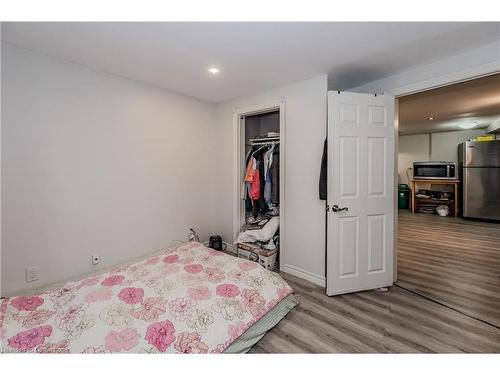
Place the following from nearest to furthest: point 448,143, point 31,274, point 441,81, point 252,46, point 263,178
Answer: point 252,46 → point 31,274 → point 441,81 → point 263,178 → point 448,143

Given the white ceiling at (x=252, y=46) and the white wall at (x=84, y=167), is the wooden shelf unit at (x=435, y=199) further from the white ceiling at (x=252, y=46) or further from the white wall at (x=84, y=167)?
the white wall at (x=84, y=167)

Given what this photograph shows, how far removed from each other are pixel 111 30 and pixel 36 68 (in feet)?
3.02


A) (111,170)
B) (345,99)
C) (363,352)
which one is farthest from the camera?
(111,170)

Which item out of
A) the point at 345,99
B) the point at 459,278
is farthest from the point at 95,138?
the point at 459,278

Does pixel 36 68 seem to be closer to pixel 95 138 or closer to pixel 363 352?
pixel 95 138

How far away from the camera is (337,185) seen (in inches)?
90.4

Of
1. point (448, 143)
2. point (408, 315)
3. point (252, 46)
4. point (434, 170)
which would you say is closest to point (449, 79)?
point (252, 46)

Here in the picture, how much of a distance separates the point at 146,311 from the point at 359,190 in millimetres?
2165

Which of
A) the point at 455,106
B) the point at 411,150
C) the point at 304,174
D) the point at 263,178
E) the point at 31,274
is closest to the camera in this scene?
the point at 31,274

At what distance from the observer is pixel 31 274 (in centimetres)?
203

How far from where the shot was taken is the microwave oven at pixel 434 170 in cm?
586

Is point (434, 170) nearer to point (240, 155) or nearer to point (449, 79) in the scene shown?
point (449, 79)

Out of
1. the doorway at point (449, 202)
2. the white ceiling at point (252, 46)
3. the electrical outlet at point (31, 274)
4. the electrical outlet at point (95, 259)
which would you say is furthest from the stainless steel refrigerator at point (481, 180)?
the electrical outlet at point (31, 274)

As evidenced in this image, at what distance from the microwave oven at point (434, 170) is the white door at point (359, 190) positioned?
16.2 ft
